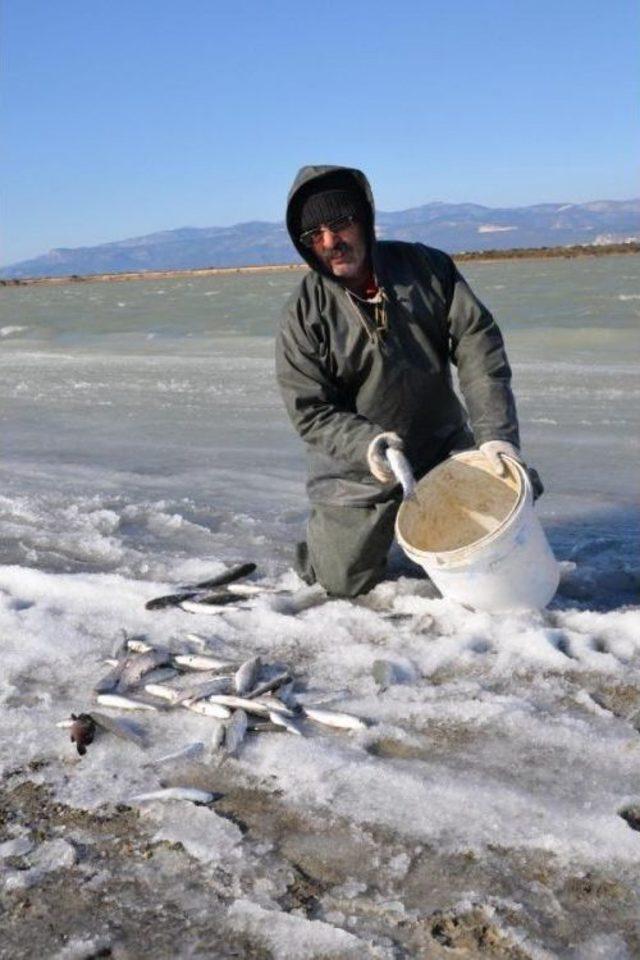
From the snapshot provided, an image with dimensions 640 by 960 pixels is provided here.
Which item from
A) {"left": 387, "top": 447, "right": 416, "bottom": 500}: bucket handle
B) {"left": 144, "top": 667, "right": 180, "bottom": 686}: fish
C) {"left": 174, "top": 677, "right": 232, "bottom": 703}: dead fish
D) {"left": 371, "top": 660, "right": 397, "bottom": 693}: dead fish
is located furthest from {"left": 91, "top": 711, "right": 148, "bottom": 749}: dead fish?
{"left": 387, "top": 447, "right": 416, "bottom": 500}: bucket handle

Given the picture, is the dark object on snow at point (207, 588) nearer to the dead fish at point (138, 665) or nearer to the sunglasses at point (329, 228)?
the dead fish at point (138, 665)

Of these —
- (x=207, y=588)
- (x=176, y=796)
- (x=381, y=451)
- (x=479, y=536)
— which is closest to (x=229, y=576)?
(x=207, y=588)

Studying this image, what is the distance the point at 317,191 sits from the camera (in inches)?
191

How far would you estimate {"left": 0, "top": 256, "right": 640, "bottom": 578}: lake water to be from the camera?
632 cm

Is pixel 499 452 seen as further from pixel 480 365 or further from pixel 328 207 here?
pixel 328 207

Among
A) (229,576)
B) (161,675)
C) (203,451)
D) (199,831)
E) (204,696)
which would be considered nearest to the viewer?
(199,831)

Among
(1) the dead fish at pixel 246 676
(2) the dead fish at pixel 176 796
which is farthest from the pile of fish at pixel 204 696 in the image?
(2) the dead fish at pixel 176 796

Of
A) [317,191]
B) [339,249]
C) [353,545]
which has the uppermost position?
[317,191]

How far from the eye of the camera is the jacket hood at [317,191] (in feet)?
15.7

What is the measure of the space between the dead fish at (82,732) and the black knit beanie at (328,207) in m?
2.54

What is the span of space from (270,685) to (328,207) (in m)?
2.29

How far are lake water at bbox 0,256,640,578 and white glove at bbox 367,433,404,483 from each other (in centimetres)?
132

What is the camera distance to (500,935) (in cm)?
260

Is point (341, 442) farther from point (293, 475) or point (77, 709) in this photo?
point (293, 475)
